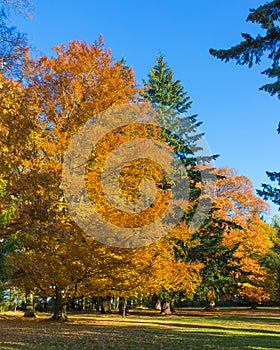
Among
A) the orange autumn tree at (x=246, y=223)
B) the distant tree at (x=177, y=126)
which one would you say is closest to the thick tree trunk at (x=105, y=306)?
the distant tree at (x=177, y=126)

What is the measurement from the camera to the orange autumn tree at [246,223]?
37.9 meters

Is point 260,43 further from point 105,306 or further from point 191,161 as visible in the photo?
point 105,306

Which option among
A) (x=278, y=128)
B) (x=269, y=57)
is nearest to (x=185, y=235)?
(x=278, y=128)

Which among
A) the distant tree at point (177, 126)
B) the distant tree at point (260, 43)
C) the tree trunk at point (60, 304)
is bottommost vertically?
the tree trunk at point (60, 304)

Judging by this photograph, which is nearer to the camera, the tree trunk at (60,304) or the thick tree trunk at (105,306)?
the tree trunk at (60,304)

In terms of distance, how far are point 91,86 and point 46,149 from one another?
3787 millimetres

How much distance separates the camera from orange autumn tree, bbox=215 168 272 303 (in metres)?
37.9

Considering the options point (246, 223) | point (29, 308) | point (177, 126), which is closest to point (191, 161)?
point (177, 126)

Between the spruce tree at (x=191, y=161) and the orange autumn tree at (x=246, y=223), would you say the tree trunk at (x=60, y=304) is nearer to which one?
the spruce tree at (x=191, y=161)

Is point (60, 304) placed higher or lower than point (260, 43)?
lower

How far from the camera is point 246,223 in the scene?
39469 mm

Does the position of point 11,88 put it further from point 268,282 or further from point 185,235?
point 268,282

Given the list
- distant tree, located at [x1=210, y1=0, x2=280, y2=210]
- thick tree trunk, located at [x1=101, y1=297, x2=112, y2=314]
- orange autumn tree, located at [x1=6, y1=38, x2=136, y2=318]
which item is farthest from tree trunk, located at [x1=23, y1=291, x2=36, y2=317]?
distant tree, located at [x1=210, y1=0, x2=280, y2=210]

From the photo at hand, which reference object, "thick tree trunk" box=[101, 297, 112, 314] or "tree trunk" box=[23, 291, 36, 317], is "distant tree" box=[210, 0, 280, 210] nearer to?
"tree trunk" box=[23, 291, 36, 317]
